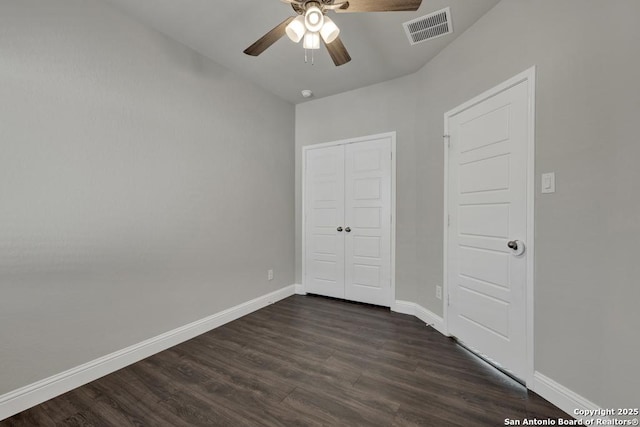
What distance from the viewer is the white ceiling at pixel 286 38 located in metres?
2.07

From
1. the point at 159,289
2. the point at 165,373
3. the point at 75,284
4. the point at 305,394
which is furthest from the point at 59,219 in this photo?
the point at 305,394

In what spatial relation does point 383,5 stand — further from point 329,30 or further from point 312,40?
point 312,40

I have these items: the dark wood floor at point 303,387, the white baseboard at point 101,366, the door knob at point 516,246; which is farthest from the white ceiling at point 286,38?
the dark wood floor at point 303,387

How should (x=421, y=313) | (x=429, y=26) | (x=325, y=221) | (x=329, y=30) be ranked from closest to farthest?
(x=329, y=30) < (x=429, y=26) < (x=421, y=313) < (x=325, y=221)

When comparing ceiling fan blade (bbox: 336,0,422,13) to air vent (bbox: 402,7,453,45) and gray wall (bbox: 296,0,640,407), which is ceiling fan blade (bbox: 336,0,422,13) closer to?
air vent (bbox: 402,7,453,45)

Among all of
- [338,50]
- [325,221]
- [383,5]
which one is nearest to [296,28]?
[338,50]

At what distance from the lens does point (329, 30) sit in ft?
5.43

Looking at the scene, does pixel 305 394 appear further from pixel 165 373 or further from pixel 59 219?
pixel 59 219

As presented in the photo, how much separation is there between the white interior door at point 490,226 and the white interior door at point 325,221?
1.46m

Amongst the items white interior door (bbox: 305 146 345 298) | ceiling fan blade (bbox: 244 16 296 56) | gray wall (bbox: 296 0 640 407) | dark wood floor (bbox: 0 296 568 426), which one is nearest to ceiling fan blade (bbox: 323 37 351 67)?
ceiling fan blade (bbox: 244 16 296 56)

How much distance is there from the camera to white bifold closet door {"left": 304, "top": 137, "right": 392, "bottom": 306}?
333 centimetres

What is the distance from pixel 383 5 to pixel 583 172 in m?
1.49

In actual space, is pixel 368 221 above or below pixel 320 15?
below

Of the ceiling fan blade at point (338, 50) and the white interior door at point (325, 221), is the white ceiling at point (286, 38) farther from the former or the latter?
the white interior door at point (325, 221)
